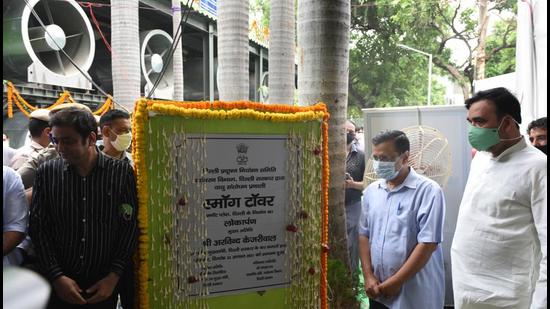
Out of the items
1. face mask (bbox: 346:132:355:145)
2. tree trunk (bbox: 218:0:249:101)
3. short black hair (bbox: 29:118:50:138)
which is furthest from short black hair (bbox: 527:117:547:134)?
tree trunk (bbox: 218:0:249:101)

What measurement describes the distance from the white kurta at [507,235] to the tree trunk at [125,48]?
23.9 ft

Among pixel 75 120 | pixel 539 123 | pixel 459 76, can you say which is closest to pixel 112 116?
pixel 75 120

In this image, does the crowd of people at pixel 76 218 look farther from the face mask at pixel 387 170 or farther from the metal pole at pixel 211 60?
the metal pole at pixel 211 60

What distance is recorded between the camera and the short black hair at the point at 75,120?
215cm

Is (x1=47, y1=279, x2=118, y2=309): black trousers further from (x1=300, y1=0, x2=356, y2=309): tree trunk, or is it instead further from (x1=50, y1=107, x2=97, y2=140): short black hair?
(x1=300, y1=0, x2=356, y2=309): tree trunk

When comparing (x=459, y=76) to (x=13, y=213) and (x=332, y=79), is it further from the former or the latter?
(x=13, y=213)

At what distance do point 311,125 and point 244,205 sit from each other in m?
0.62

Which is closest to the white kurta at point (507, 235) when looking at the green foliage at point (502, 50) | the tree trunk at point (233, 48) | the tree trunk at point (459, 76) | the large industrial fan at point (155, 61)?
the tree trunk at point (233, 48)

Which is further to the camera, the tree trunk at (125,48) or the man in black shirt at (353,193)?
the tree trunk at (125,48)

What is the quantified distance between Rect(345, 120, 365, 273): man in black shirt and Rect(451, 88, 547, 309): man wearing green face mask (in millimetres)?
2141

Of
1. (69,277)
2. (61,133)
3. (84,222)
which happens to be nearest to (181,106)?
(61,133)

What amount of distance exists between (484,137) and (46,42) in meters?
10.5

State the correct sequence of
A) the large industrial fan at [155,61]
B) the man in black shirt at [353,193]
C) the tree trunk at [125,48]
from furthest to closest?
the large industrial fan at [155,61] < the tree trunk at [125,48] < the man in black shirt at [353,193]

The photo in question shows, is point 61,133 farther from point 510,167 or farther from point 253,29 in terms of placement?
point 253,29
